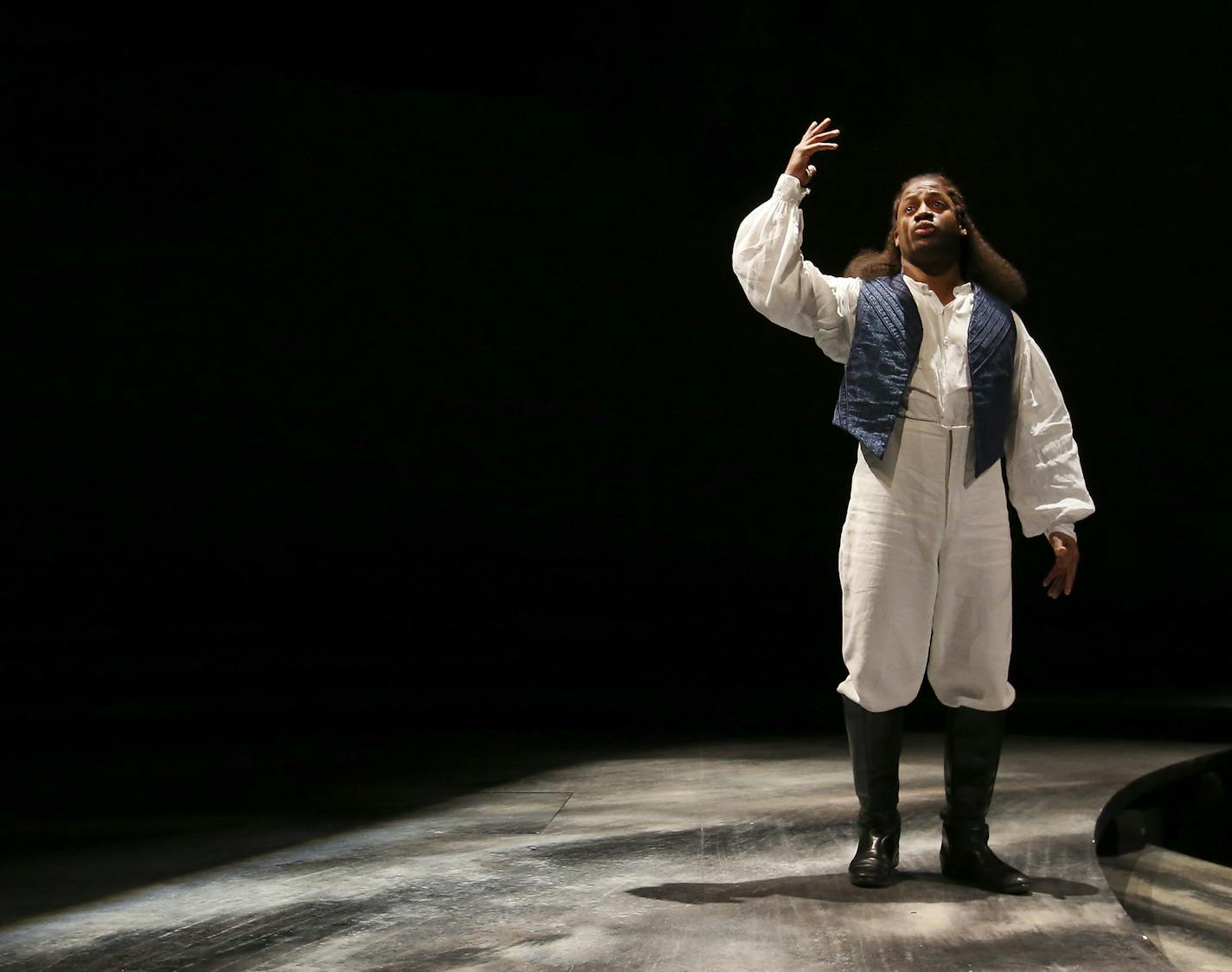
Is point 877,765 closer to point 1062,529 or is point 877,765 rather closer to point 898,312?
point 1062,529

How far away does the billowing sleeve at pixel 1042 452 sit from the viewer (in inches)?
79.6

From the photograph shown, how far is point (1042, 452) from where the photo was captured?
203 centimetres

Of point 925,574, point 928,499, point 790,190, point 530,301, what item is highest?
point 530,301

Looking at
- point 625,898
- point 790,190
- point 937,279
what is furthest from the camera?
point 937,279

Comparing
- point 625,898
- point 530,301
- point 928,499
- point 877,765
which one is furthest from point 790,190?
point 530,301

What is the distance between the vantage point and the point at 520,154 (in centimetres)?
561

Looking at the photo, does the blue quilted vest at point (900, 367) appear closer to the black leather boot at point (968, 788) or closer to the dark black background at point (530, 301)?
→ the black leather boot at point (968, 788)

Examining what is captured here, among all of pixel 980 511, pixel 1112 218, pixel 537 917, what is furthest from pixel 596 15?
pixel 537 917

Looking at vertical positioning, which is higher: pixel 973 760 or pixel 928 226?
pixel 928 226

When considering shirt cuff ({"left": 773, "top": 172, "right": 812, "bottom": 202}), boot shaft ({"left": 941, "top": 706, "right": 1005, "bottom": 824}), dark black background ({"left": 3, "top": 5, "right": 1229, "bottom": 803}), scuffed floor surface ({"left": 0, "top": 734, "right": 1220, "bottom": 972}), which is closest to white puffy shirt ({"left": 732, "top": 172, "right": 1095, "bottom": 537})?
shirt cuff ({"left": 773, "top": 172, "right": 812, "bottom": 202})

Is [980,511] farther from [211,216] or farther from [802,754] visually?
[211,216]

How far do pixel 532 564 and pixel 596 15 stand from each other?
2.26 meters

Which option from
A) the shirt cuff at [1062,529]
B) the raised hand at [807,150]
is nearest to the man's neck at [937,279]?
the raised hand at [807,150]

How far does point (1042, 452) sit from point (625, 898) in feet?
3.00
